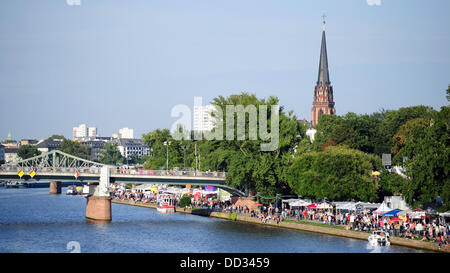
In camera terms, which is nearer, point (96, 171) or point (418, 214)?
point (418, 214)

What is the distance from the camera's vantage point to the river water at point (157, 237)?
213 ft

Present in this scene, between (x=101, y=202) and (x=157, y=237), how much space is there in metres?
19.1

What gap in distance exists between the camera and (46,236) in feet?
242

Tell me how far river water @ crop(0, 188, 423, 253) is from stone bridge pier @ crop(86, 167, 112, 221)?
53.7 inches

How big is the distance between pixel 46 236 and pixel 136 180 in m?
20.1

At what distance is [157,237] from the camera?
2889 inches

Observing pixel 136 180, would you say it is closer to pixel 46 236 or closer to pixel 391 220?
pixel 46 236

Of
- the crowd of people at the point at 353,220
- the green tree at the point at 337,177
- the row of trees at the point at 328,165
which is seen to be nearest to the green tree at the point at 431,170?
the row of trees at the point at 328,165

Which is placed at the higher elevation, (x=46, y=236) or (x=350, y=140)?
(x=350, y=140)

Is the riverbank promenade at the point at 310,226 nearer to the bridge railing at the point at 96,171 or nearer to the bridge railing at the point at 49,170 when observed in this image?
the bridge railing at the point at 96,171

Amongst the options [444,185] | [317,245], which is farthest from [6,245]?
[444,185]

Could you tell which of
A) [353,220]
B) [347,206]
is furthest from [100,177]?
[353,220]

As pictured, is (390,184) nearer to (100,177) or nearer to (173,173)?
(173,173)

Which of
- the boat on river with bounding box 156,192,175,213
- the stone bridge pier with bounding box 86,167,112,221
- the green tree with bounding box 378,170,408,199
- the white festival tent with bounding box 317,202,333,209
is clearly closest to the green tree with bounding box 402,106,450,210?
the green tree with bounding box 378,170,408,199
